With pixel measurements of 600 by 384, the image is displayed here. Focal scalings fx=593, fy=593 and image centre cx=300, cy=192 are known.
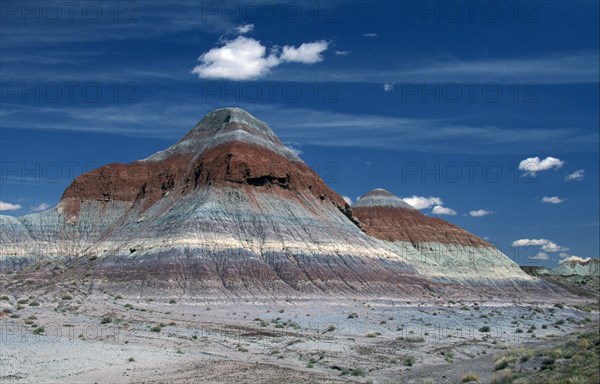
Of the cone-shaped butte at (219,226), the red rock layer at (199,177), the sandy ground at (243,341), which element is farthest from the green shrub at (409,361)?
the red rock layer at (199,177)

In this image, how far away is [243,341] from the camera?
34062mm

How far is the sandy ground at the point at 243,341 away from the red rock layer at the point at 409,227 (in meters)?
53.4

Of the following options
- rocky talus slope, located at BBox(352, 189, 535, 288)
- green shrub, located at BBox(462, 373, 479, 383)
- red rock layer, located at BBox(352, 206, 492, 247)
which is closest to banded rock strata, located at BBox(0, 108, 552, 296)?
rocky talus slope, located at BBox(352, 189, 535, 288)

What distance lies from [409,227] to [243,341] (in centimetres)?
8615

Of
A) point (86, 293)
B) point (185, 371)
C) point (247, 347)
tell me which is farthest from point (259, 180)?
point (185, 371)

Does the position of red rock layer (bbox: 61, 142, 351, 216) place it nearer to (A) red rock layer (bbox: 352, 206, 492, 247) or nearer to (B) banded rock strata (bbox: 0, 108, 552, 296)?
(B) banded rock strata (bbox: 0, 108, 552, 296)

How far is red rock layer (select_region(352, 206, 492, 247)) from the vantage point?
11312cm

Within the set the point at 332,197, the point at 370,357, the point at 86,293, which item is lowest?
the point at 370,357

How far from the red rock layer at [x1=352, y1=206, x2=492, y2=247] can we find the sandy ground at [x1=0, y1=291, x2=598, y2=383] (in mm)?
53357

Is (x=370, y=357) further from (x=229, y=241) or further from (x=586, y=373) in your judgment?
(x=229, y=241)

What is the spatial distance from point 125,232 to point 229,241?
17.6m

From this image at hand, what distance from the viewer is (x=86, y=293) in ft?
188

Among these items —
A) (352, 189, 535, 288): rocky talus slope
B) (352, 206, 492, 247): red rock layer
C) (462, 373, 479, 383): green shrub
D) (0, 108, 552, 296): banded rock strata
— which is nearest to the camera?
(462, 373, 479, 383): green shrub

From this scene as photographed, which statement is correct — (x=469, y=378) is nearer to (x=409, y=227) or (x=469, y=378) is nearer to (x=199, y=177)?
(x=199, y=177)
